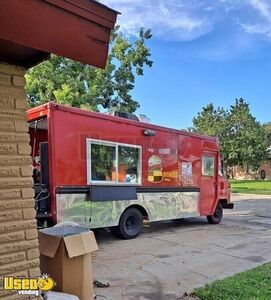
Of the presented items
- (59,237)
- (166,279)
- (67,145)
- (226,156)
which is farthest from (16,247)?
(226,156)

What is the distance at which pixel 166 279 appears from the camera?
20.4ft

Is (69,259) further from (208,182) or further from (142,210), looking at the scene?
(208,182)

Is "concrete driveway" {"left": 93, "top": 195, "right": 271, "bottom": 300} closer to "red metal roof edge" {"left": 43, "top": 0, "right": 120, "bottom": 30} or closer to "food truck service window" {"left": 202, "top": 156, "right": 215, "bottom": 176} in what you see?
"food truck service window" {"left": 202, "top": 156, "right": 215, "bottom": 176}

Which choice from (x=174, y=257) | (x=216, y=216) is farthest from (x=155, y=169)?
(x=216, y=216)

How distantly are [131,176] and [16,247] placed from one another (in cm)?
618

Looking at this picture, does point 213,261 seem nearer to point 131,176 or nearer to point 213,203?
point 131,176

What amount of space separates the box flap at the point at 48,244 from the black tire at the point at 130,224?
508 cm

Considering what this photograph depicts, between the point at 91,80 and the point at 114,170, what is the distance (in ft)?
39.7

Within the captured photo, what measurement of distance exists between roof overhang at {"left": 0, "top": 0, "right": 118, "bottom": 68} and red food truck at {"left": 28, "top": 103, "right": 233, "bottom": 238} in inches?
181

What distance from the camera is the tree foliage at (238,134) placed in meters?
51.5

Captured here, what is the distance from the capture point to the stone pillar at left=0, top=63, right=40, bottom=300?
3277 millimetres

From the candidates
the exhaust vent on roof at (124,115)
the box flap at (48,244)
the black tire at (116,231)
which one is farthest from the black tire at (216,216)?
the box flap at (48,244)

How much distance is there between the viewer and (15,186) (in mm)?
3373

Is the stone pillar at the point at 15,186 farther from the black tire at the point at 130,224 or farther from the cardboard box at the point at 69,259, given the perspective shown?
the black tire at the point at 130,224
